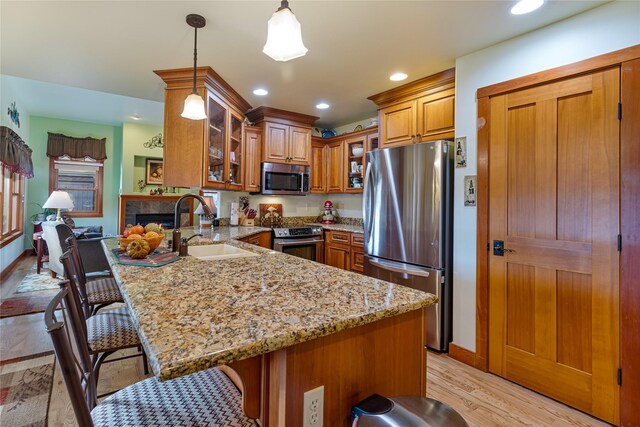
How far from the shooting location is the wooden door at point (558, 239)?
182 centimetres

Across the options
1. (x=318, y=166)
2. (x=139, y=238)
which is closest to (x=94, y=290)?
(x=139, y=238)

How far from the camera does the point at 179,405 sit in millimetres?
945

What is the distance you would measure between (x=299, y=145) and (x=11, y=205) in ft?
16.2

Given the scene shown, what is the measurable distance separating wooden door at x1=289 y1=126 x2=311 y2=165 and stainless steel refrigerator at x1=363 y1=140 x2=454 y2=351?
1451mm

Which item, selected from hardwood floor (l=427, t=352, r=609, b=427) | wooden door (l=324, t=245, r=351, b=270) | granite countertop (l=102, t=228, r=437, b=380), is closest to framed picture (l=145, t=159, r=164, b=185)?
wooden door (l=324, t=245, r=351, b=270)

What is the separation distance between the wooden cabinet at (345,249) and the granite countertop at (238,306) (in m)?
2.21

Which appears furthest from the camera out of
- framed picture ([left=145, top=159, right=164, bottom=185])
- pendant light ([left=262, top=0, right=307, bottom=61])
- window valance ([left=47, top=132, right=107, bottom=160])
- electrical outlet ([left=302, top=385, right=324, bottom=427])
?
framed picture ([left=145, top=159, right=164, bottom=185])

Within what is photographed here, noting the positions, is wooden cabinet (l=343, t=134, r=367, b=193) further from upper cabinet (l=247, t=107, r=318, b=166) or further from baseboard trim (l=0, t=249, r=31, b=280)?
baseboard trim (l=0, t=249, r=31, b=280)

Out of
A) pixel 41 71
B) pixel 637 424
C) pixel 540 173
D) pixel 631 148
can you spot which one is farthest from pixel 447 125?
pixel 41 71

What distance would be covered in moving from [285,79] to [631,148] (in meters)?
2.59

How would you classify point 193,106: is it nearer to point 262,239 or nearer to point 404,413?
point 262,239

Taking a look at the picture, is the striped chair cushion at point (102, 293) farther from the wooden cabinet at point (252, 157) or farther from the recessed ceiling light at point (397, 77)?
the recessed ceiling light at point (397, 77)

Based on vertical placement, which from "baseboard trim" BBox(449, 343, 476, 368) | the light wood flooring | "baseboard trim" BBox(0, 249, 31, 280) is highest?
"baseboard trim" BBox(0, 249, 31, 280)

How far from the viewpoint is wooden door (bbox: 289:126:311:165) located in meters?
4.27
